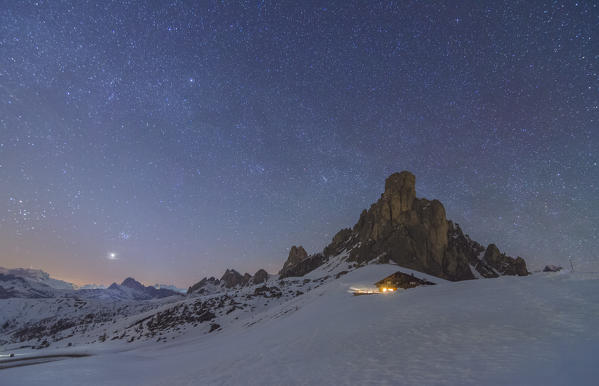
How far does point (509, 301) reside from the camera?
54.0 ft

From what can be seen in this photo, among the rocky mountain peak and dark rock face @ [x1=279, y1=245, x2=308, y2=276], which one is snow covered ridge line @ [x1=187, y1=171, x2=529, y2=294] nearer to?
the rocky mountain peak

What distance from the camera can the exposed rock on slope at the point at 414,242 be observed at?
104 m

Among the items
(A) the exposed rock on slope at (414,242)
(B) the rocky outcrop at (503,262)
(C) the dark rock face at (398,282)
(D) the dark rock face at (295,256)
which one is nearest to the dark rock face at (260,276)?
(D) the dark rock face at (295,256)

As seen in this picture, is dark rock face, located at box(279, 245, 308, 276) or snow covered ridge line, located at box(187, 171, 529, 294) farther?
dark rock face, located at box(279, 245, 308, 276)

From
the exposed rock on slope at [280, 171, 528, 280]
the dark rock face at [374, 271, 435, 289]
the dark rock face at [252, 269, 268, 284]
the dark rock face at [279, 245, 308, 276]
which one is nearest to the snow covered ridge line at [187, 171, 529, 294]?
the exposed rock on slope at [280, 171, 528, 280]

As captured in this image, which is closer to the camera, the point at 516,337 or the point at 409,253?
the point at 516,337

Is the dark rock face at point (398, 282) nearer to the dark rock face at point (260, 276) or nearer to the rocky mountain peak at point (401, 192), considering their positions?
the rocky mountain peak at point (401, 192)

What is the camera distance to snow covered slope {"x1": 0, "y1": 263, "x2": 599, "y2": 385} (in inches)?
→ 352

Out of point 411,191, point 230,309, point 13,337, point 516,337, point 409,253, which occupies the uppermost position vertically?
point 411,191

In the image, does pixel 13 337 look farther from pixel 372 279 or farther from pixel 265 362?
pixel 265 362

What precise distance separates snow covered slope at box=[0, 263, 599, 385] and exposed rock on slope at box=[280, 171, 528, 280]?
274 ft

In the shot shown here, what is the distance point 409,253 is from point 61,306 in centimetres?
21932

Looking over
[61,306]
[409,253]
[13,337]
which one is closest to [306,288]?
[409,253]

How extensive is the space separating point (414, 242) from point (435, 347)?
102250mm
